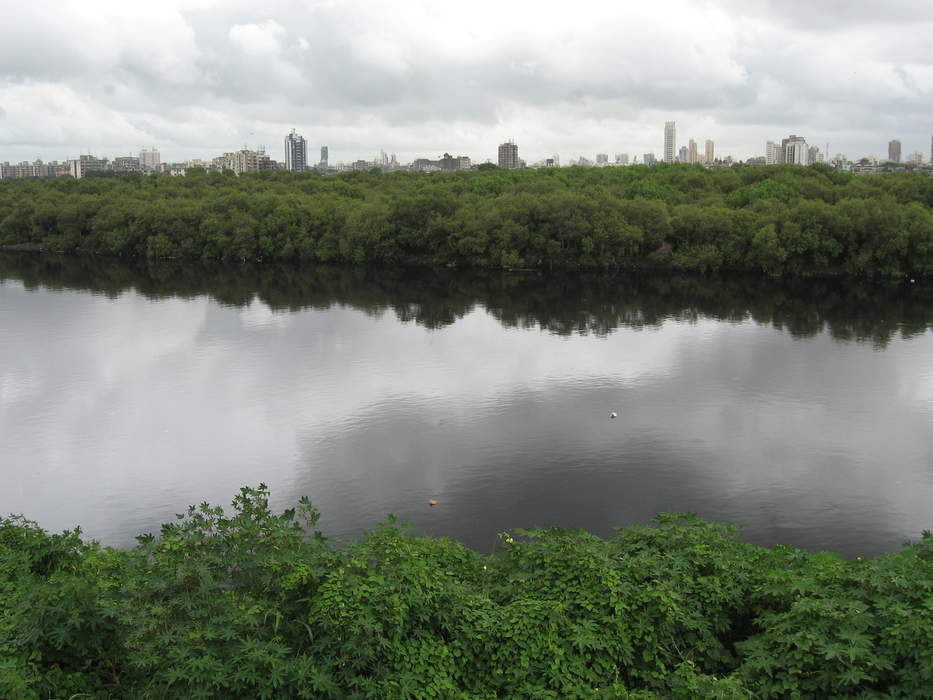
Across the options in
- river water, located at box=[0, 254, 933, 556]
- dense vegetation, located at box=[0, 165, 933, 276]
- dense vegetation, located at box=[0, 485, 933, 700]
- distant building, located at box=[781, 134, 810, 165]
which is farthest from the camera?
distant building, located at box=[781, 134, 810, 165]

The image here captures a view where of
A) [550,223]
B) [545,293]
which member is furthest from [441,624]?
[550,223]

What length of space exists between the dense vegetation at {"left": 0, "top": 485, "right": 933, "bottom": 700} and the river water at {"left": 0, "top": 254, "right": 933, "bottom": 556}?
3.47m

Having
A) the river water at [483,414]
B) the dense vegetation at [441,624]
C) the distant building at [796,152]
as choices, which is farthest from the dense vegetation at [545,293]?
the distant building at [796,152]

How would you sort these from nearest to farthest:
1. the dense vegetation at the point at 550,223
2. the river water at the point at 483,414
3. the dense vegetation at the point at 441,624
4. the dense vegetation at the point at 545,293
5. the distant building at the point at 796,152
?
the dense vegetation at the point at 441,624 → the river water at the point at 483,414 → the dense vegetation at the point at 545,293 → the dense vegetation at the point at 550,223 → the distant building at the point at 796,152

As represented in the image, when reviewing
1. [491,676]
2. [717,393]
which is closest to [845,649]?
[491,676]

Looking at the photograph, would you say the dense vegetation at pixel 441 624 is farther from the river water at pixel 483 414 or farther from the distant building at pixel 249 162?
the distant building at pixel 249 162

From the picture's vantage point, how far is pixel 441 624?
802cm

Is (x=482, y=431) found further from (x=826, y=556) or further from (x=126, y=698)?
(x=126, y=698)

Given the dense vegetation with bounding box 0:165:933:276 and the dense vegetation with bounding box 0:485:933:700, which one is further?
the dense vegetation with bounding box 0:165:933:276

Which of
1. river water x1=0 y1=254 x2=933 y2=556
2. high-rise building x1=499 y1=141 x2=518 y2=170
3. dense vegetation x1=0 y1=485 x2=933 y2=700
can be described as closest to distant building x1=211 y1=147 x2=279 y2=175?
high-rise building x1=499 y1=141 x2=518 y2=170

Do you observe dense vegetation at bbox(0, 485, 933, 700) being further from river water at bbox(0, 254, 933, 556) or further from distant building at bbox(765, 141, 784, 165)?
distant building at bbox(765, 141, 784, 165)

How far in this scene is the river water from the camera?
1838 cm

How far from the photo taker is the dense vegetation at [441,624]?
23.9ft

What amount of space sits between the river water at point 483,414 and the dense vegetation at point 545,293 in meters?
0.42
